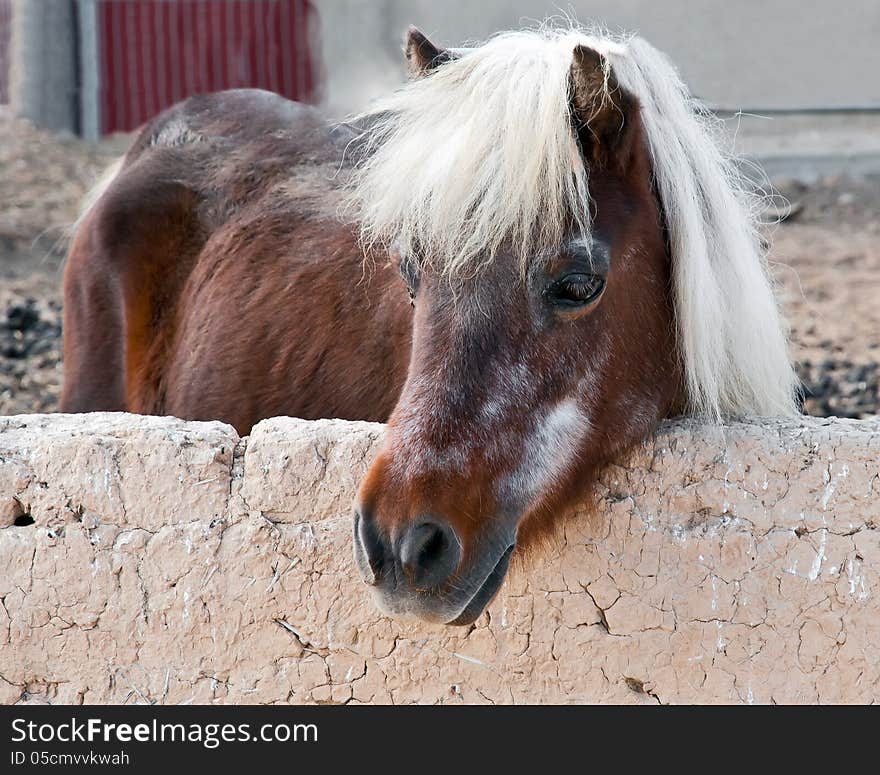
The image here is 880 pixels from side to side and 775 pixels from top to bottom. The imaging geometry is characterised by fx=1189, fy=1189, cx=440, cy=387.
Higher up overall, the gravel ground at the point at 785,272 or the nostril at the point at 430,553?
the gravel ground at the point at 785,272

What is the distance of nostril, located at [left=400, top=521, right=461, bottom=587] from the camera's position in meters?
2.18

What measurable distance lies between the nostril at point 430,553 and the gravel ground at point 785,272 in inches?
91.6

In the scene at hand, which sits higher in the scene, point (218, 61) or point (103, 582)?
point (218, 61)

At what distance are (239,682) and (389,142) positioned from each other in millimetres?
1330

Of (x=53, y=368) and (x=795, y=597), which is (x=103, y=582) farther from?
(x=53, y=368)

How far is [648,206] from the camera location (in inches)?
106

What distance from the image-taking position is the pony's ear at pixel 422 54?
9.78 feet

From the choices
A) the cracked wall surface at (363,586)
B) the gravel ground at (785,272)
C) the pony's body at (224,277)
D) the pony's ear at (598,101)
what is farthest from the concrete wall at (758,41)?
the cracked wall surface at (363,586)

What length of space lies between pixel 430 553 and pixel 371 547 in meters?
0.11

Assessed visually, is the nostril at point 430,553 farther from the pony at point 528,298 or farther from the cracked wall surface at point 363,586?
the cracked wall surface at point 363,586

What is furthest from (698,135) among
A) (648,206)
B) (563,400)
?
(563,400)

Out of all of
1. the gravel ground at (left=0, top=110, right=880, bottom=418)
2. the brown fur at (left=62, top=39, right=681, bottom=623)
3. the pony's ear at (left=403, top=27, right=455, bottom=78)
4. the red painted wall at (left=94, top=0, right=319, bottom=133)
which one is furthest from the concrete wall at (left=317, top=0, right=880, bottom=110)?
the pony's ear at (left=403, top=27, right=455, bottom=78)

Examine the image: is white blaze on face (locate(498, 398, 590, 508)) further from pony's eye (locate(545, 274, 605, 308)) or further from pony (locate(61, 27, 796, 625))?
pony's eye (locate(545, 274, 605, 308))

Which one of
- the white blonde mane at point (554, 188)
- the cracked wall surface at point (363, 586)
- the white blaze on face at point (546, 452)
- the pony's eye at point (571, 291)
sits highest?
the white blonde mane at point (554, 188)
